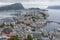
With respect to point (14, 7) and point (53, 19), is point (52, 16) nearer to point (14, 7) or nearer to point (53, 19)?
point (53, 19)

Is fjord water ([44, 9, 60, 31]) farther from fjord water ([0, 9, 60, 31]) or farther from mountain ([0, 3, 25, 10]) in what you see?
mountain ([0, 3, 25, 10])

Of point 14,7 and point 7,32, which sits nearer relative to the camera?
point 7,32

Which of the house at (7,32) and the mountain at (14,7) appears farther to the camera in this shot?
the mountain at (14,7)

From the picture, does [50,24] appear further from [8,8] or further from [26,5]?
[8,8]

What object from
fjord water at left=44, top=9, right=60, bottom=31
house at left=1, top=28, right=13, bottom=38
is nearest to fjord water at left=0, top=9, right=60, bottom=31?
fjord water at left=44, top=9, right=60, bottom=31

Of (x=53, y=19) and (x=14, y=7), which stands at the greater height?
(x=14, y=7)

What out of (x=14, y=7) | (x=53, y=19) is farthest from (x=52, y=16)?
(x=14, y=7)

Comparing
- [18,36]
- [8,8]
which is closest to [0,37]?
[18,36]

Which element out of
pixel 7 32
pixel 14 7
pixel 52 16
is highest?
pixel 14 7

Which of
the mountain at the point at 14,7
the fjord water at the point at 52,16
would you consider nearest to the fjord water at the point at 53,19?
the fjord water at the point at 52,16

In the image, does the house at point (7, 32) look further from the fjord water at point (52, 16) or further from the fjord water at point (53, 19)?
the fjord water at point (53, 19)

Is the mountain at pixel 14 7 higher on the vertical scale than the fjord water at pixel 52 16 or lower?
higher
